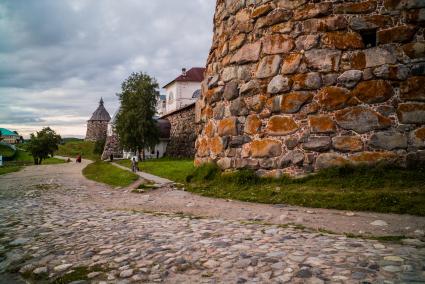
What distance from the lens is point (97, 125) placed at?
84.4 m

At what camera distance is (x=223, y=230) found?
15.3 feet

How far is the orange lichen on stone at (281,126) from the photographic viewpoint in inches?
295

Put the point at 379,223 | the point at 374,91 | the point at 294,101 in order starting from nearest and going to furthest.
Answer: the point at 379,223, the point at 374,91, the point at 294,101

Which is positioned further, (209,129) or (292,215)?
(209,129)

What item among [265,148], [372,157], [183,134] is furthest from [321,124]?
[183,134]

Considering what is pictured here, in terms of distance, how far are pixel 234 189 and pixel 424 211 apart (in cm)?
388

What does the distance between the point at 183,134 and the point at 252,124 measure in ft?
101

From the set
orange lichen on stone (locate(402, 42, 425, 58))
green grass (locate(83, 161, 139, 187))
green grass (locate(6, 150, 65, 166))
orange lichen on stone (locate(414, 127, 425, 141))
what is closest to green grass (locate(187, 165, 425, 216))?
orange lichen on stone (locate(414, 127, 425, 141))

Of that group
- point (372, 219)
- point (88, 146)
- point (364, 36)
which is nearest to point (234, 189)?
point (372, 219)

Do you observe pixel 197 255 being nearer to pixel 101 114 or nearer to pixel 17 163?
pixel 17 163

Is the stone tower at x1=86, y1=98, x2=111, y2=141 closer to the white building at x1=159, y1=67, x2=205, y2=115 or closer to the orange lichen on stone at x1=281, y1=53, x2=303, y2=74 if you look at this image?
the white building at x1=159, y1=67, x2=205, y2=115

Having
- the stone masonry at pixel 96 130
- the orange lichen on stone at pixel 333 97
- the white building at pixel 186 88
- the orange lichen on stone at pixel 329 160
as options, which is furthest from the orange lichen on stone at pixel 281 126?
the stone masonry at pixel 96 130

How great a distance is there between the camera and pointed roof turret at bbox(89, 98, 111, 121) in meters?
→ 84.8

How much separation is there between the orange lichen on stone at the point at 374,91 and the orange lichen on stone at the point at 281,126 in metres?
1.40
